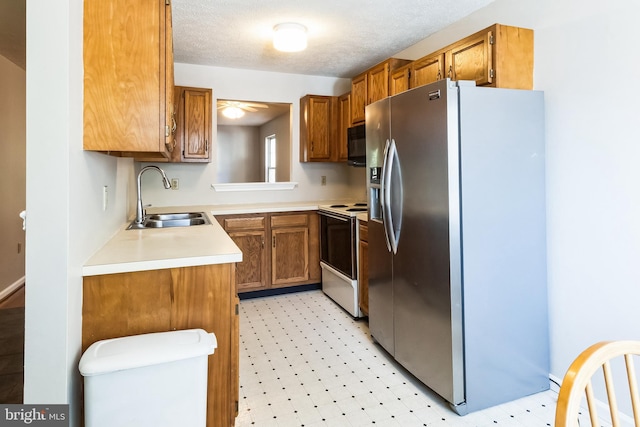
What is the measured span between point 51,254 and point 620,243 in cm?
226

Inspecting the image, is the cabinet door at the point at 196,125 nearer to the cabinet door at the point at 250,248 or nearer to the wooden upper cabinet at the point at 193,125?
the wooden upper cabinet at the point at 193,125

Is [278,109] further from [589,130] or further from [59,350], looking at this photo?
[59,350]

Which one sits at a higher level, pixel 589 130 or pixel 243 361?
pixel 589 130

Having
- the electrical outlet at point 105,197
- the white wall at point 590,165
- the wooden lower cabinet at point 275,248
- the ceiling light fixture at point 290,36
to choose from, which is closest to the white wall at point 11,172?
the wooden lower cabinet at point 275,248

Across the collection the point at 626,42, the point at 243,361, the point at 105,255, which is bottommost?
the point at 243,361

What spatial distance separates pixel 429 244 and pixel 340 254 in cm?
142

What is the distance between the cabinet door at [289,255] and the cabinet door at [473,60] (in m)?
2.02

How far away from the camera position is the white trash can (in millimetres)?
1132

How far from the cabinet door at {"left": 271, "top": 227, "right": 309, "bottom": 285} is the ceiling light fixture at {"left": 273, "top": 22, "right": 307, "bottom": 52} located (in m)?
1.64

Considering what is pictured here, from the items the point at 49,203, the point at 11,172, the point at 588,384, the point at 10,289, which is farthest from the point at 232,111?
the point at 588,384

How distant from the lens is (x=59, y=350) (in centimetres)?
113

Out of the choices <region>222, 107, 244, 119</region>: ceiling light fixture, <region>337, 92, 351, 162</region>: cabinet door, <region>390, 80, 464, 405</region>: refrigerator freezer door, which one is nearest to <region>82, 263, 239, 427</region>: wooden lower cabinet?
<region>390, 80, 464, 405</region>: refrigerator freezer door

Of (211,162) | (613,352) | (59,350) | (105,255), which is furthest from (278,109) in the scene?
(613,352)

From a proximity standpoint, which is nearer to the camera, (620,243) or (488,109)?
(620,243)
